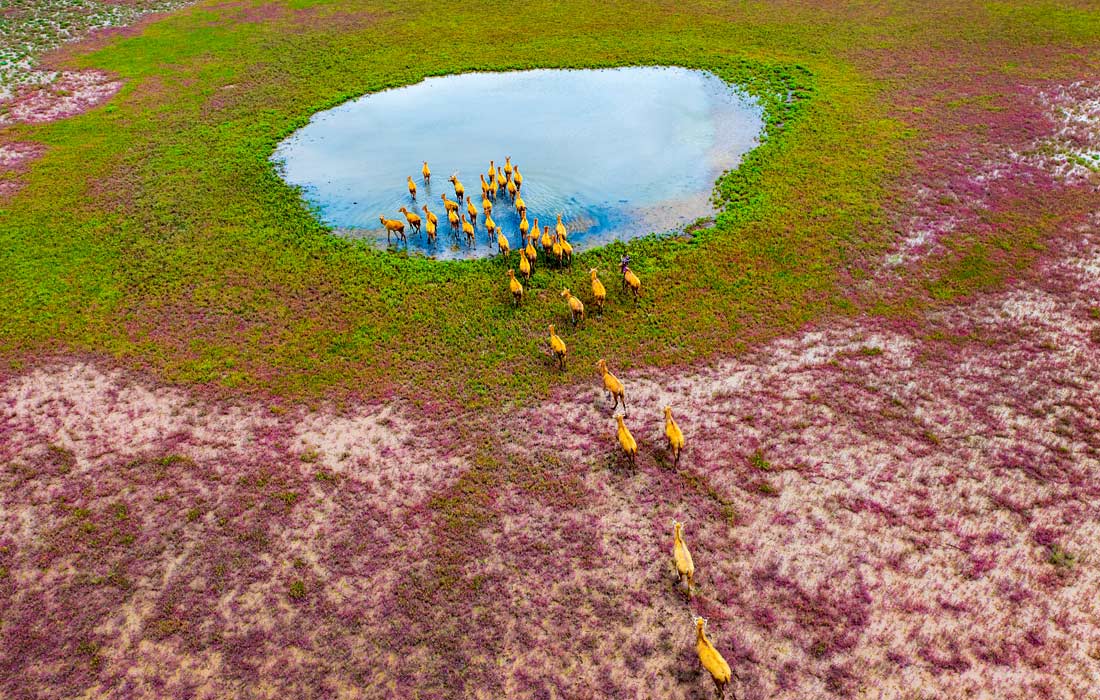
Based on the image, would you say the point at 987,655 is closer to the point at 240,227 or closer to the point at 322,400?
the point at 322,400

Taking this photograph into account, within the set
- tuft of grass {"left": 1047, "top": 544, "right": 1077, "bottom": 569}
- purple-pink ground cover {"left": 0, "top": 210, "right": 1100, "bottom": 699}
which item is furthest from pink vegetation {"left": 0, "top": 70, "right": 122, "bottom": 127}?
tuft of grass {"left": 1047, "top": 544, "right": 1077, "bottom": 569}

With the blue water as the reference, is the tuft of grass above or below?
below

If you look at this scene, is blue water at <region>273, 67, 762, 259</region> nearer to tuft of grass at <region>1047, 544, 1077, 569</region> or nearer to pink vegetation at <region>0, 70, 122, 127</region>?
pink vegetation at <region>0, 70, 122, 127</region>

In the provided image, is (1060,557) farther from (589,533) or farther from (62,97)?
(62,97)

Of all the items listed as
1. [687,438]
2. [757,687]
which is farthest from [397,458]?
[757,687]

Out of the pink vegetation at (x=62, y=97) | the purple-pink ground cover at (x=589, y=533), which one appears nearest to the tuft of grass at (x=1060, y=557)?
the purple-pink ground cover at (x=589, y=533)

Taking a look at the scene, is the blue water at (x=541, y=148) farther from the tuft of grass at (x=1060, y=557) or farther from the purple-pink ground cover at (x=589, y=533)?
the tuft of grass at (x=1060, y=557)
